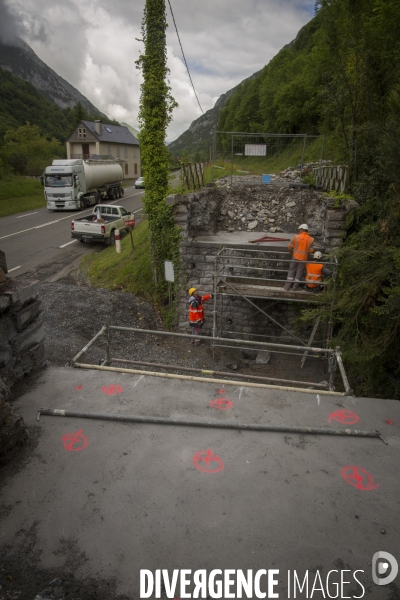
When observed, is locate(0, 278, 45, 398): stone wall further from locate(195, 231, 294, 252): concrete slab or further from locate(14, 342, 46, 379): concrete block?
locate(195, 231, 294, 252): concrete slab

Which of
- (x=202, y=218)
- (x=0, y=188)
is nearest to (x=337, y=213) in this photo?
(x=202, y=218)

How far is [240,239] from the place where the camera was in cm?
1347

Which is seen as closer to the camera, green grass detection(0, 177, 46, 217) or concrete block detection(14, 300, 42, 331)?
concrete block detection(14, 300, 42, 331)

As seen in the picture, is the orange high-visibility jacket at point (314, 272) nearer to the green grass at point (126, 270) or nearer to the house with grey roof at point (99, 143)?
the green grass at point (126, 270)

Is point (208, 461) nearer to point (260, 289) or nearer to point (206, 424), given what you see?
point (206, 424)

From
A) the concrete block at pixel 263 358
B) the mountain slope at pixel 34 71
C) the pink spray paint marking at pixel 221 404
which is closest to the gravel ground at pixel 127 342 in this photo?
the concrete block at pixel 263 358

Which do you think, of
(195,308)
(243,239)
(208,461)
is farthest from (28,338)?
(243,239)

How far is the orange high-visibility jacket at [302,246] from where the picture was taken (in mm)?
10250

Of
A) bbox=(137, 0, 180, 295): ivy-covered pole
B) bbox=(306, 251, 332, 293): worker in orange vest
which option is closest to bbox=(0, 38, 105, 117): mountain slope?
bbox=(137, 0, 180, 295): ivy-covered pole

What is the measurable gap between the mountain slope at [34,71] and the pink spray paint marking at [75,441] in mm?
151962

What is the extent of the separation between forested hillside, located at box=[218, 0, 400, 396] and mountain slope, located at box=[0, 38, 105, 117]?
464 ft

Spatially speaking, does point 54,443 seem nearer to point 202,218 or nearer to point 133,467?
point 133,467

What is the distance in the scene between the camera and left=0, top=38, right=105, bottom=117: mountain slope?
462ft

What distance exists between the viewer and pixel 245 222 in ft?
50.8
